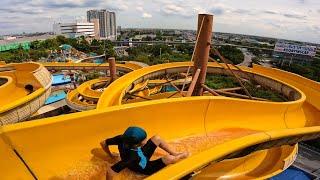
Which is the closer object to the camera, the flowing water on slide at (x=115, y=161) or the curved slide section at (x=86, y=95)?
the flowing water on slide at (x=115, y=161)

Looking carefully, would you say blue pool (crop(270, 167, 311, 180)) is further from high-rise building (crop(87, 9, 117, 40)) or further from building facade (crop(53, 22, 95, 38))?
high-rise building (crop(87, 9, 117, 40))

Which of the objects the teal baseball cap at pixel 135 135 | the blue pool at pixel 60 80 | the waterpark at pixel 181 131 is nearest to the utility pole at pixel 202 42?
the waterpark at pixel 181 131

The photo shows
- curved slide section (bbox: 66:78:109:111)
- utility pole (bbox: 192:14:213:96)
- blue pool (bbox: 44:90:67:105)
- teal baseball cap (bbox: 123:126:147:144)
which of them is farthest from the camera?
blue pool (bbox: 44:90:67:105)

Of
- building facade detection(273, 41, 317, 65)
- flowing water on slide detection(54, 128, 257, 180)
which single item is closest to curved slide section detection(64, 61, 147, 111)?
flowing water on slide detection(54, 128, 257, 180)

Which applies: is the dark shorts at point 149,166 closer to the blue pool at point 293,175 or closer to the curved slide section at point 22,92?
the curved slide section at point 22,92

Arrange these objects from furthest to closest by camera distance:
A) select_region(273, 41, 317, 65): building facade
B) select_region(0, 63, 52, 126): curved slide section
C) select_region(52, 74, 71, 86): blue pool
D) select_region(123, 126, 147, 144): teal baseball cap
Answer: select_region(273, 41, 317, 65): building facade < select_region(52, 74, 71, 86): blue pool < select_region(0, 63, 52, 126): curved slide section < select_region(123, 126, 147, 144): teal baseball cap

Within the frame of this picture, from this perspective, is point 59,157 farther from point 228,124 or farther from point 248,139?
point 228,124
